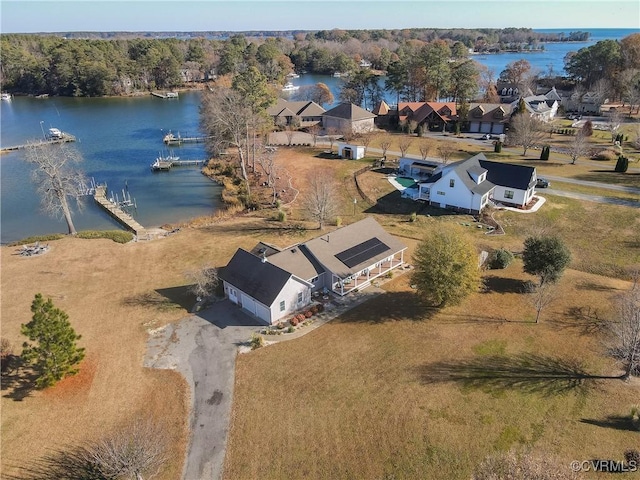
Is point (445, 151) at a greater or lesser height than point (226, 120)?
lesser

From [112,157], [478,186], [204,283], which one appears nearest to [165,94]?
[112,157]

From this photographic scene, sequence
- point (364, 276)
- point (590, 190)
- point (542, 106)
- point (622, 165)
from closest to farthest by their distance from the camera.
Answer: point (364, 276), point (590, 190), point (622, 165), point (542, 106)

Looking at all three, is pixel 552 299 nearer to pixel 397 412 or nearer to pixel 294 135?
pixel 397 412

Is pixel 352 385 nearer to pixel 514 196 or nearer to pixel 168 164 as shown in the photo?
pixel 514 196

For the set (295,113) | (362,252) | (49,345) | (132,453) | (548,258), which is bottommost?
(132,453)

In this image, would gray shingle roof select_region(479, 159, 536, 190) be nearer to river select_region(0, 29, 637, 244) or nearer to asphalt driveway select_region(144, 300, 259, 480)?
river select_region(0, 29, 637, 244)

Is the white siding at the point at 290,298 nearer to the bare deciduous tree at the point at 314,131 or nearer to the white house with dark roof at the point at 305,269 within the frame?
the white house with dark roof at the point at 305,269

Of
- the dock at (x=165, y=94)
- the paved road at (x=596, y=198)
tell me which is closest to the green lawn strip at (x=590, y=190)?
the paved road at (x=596, y=198)

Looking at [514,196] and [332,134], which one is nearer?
[514,196]

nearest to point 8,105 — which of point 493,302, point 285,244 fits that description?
point 285,244
